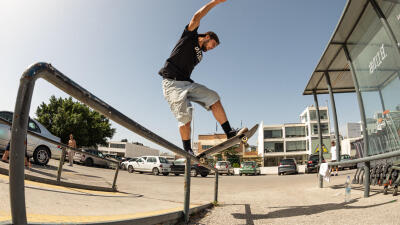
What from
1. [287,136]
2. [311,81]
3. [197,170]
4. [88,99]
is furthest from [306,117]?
[88,99]

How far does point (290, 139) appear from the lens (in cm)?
5569

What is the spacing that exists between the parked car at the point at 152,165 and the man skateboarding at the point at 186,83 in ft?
50.7

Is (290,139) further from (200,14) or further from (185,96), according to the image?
(200,14)

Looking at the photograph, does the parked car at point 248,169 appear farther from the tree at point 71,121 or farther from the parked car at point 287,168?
the tree at point 71,121

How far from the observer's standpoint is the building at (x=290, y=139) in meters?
53.3

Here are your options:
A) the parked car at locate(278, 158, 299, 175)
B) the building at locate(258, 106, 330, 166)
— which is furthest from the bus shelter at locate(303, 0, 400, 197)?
the building at locate(258, 106, 330, 166)

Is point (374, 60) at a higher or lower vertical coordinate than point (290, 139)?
lower

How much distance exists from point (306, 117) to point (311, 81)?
2064 inches

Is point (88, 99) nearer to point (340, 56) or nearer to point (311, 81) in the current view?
point (340, 56)

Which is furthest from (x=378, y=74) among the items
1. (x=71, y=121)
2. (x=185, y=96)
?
(x=71, y=121)

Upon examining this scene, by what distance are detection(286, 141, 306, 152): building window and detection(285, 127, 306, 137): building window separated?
164 centimetres

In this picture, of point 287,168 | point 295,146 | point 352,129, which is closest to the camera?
point 287,168

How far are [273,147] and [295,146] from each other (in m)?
4.90

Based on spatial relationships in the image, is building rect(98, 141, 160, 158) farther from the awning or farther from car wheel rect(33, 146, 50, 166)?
the awning
